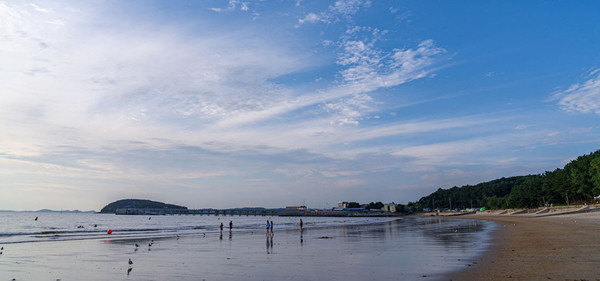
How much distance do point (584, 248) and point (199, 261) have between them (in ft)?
66.8

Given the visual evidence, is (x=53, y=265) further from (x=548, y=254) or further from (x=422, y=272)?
(x=548, y=254)

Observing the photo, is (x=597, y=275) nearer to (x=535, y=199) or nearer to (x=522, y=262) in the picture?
(x=522, y=262)

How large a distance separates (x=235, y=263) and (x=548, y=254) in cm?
1531

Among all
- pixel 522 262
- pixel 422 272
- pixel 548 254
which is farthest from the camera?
pixel 548 254

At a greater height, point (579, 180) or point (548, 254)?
point (579, 180)

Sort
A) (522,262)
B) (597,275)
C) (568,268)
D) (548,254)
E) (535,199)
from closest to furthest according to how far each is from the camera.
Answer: (597,275) → (568,268) → (522,262) → (548,254) → (535,199)

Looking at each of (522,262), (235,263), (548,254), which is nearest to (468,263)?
(522,262)

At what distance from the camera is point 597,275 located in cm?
1256

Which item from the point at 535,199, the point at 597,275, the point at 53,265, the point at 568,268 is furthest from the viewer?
the point at 535,199

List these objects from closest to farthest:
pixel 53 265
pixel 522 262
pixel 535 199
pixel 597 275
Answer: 1. pixel 597 275
2. pixel 522 262
3. pixel 53 265
4. pixel 535 199

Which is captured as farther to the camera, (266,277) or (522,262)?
(522,262)

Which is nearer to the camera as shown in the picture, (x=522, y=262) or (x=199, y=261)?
(x=522, y=262)

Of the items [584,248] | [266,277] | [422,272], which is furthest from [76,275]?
[584,248]

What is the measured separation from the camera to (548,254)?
60.9 feet
